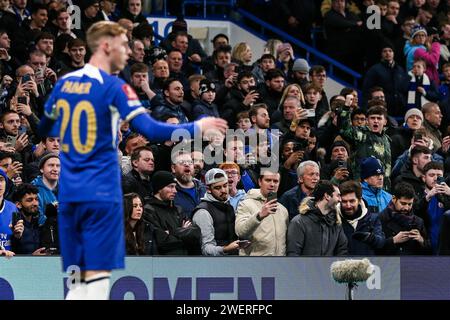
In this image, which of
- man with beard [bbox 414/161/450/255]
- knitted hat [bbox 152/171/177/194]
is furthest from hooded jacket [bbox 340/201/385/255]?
knitted hat [bbox 152/171/177/194]

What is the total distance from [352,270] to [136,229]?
196 cm

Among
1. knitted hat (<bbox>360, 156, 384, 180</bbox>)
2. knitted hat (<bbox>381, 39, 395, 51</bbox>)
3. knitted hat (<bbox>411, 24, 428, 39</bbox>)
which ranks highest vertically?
knitted hat (<bbox>411, 24, 428, 39</bbox>)

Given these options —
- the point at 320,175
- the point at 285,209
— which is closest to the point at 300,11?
the point at 320,175

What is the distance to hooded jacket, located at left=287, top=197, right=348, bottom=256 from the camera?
12055mm

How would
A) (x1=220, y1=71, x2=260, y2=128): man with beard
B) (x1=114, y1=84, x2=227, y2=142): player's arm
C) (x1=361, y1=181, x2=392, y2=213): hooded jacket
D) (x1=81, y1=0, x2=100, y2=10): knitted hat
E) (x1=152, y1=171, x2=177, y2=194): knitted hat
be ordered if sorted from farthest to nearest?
(x1=81, y1=0, x2=100, y2=10): knitted hat
(x1=220, y1=71, x2=260, y2=128): man with beard
(x1=361, y1=181, x2=392, y2=213): hooded jacket
(x1=152, y1=171, x2=177, y2=194): knitted hat
(x1=114, y1=84, x2=227, y2=142): player's arm

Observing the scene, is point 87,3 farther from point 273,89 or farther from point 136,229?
point 136,229

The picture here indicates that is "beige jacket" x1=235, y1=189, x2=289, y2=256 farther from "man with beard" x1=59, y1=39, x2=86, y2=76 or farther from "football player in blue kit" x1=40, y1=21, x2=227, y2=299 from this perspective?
"man with beard" x1=59, y1=39, x2=86, y2=76

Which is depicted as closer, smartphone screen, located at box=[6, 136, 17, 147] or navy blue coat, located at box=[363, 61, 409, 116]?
smartphone screen, located at box=[6, 136, 17, 147]

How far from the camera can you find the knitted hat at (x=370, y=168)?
1347 centimetres

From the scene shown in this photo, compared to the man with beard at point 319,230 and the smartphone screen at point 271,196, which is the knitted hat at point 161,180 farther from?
the man with beard at point 319,230

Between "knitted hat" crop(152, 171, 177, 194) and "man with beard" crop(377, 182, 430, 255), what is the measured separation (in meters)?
2.04

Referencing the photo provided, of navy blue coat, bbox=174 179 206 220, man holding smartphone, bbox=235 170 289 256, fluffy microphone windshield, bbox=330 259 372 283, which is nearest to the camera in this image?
fluffy microphone windshield, bbox=330 259 372 283

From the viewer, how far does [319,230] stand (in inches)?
476

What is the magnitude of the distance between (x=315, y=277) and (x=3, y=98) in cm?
461
